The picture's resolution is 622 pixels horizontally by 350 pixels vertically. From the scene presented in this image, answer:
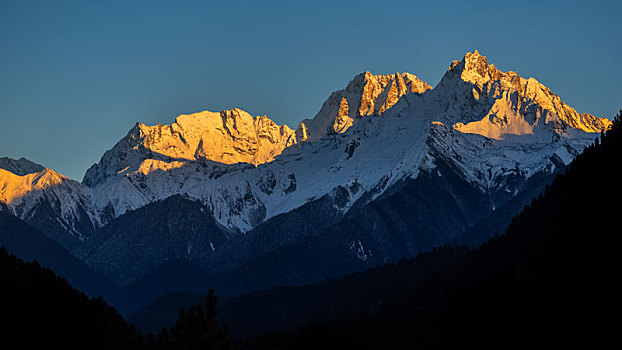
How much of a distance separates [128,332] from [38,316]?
1796 cm

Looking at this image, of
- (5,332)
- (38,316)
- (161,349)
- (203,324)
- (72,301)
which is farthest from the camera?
(72,301)

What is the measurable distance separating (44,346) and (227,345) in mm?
34364

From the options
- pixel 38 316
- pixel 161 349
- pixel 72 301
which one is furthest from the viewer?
pixel 72 301

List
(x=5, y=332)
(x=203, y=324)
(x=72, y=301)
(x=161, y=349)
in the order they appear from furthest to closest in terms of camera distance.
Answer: (x=72, y=301) < (x=5, y=332) < (x=161, y=349) < (x=203, y=324)

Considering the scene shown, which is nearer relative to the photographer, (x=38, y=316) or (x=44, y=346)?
(x=44, y=346)

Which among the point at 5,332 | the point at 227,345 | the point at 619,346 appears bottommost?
the point at 619,346

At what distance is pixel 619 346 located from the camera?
198m

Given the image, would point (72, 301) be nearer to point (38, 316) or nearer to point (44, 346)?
point (38, 316)

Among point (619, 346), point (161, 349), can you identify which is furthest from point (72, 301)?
point (619, 346)

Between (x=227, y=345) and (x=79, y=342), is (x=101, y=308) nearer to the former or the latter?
(x=79, y=342)

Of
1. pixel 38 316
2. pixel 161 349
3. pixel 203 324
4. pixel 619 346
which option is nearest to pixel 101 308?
pixel 38 316

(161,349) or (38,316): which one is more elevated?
(38,316)

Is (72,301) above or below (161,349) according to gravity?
above

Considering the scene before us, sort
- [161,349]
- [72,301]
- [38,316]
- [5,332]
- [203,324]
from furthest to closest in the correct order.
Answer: [72,301]
[38,316]
[5,332]
[161,349]
[203,324]
